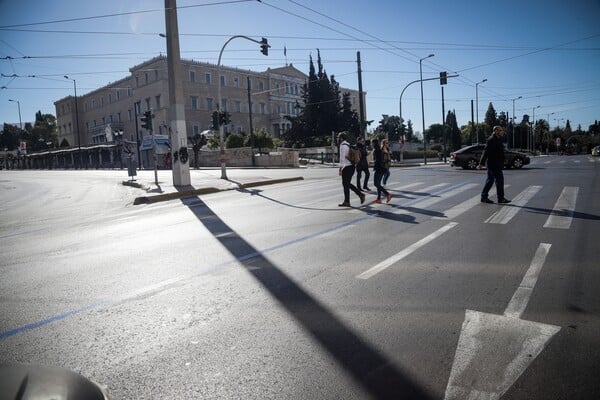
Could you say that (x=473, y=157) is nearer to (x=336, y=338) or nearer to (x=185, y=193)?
(x=185, y=193)

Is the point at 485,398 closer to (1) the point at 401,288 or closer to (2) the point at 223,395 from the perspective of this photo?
(2) the point at 223,395

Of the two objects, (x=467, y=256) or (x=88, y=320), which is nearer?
(x=88, y=320)

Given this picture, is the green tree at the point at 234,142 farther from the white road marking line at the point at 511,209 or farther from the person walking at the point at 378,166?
the white road marking line at the point at 511,209

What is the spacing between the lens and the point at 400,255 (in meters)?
5.39

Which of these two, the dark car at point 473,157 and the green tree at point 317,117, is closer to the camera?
the dark car at point 473,157

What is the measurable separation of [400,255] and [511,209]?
494cm

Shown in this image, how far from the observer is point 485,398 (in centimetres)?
234

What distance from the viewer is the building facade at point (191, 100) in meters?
69.3

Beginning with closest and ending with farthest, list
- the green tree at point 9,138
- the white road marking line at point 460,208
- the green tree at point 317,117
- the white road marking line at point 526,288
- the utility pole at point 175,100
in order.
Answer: the white road marking line at point 526,288
the white road marking line at point 460,208
the utility pole at point 175,100
the green tree at point 317,117
the green tree at point 9,138

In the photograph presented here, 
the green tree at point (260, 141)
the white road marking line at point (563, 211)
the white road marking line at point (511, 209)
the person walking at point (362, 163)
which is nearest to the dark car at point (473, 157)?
the white road marking line at point (563, 211)

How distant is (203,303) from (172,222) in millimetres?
5509

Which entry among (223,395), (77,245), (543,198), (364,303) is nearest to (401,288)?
(364,303)

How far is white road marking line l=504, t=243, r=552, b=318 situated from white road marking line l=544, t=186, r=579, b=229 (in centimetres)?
206

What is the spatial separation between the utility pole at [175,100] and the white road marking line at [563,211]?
537 inches
